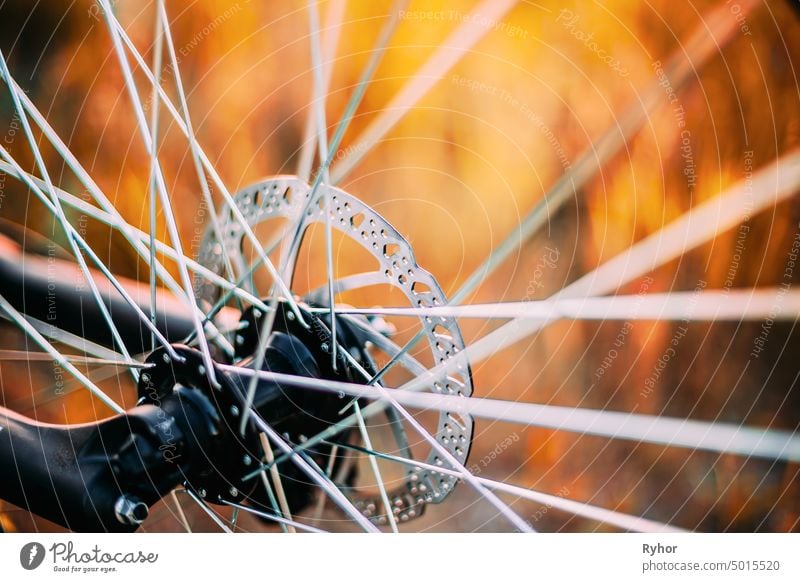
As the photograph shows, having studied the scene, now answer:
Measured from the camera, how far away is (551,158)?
74 centimetres

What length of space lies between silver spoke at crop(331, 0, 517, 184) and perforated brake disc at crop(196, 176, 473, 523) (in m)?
0.10

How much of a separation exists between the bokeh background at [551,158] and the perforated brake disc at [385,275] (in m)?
0.11

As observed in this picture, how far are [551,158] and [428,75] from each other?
5.3 inches

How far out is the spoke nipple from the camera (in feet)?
1.78

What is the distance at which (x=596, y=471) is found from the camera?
32.7 inches

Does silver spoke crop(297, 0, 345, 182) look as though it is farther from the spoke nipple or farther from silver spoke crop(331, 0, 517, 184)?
the spoke nipple

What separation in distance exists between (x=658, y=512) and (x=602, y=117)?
0.39m

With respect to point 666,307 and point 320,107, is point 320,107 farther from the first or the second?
point 666,307

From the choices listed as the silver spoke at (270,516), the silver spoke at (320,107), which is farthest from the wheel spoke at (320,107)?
the silver spoke at (270,516)

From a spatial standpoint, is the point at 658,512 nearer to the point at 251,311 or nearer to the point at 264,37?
the point at 251,311

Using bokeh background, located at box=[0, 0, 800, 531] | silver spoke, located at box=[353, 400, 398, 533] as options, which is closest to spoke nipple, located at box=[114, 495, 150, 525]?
silver spoke, located at box=[353, 400, 398, 533]

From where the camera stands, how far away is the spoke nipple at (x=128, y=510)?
A: 54 cm

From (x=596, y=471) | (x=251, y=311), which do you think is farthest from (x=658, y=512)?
(x=251, y=311)

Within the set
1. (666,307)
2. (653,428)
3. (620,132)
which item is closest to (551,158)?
(620,132)
